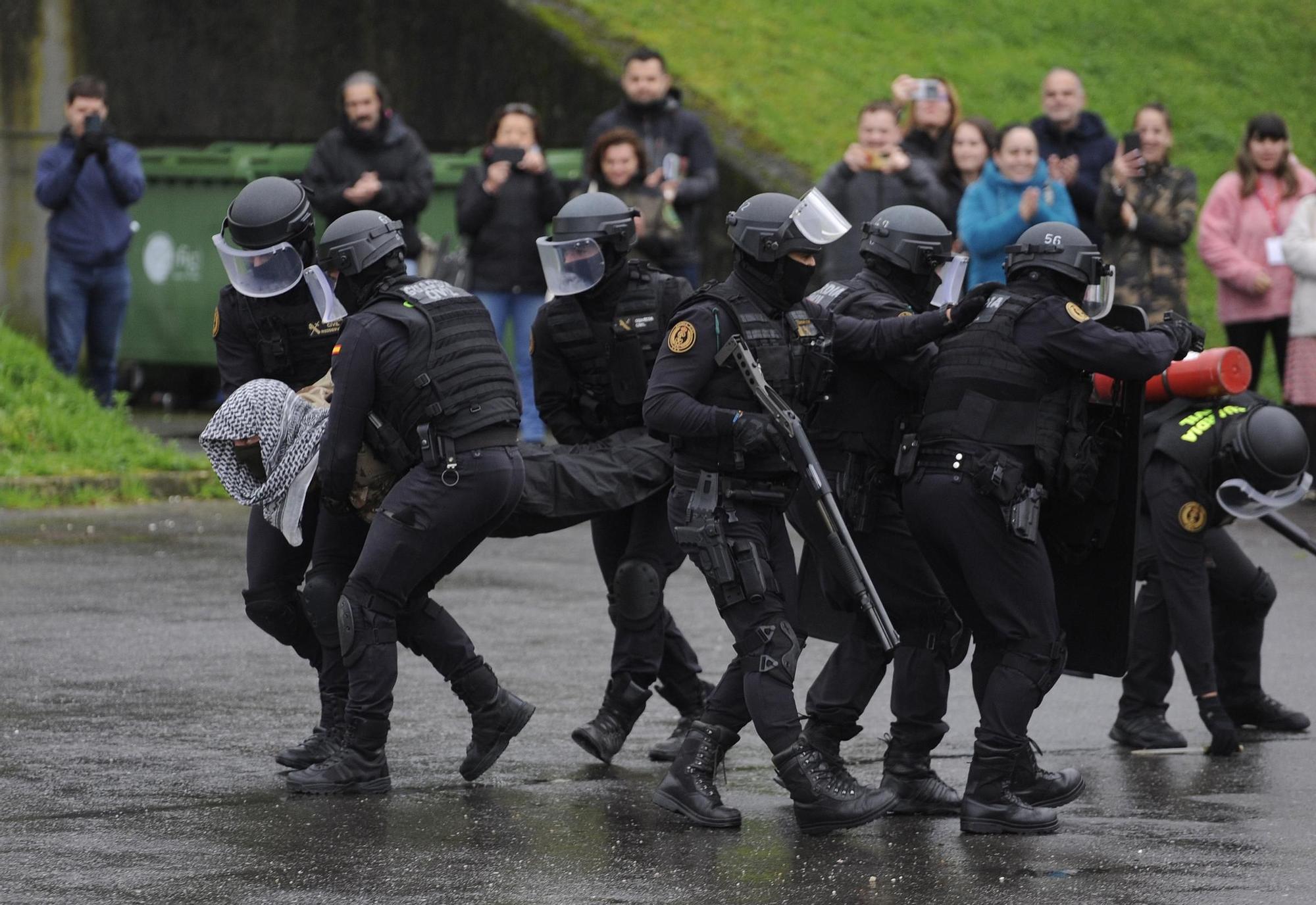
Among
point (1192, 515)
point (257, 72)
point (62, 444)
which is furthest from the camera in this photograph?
point (257, 72)

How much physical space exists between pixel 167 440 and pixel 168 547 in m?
3.44

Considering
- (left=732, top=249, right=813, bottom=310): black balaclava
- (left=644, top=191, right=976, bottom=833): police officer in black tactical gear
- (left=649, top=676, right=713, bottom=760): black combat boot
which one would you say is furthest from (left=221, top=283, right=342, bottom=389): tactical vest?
(left=649, top=676, right=713, bottom=760): black combat boot

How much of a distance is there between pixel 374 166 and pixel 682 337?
7085 millimetres

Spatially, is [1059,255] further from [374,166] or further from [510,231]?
[374,166]

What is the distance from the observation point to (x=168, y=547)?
10789 mm

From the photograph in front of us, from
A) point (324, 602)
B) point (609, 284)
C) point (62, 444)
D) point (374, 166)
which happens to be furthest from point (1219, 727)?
point (62, 444)

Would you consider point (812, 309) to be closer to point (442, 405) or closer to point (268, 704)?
point (442, 405)

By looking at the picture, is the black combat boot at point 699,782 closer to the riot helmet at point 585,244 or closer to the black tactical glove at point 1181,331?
the riot helmet at point 585,244

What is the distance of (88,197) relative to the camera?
1374 centimetres

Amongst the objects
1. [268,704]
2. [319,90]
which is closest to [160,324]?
[319,90]

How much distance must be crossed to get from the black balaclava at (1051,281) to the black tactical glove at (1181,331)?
269 millimetres

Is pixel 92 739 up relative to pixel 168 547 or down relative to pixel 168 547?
up

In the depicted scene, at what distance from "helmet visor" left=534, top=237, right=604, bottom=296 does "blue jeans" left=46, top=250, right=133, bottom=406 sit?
25.4 feet

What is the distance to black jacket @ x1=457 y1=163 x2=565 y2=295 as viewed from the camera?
12.9 m
